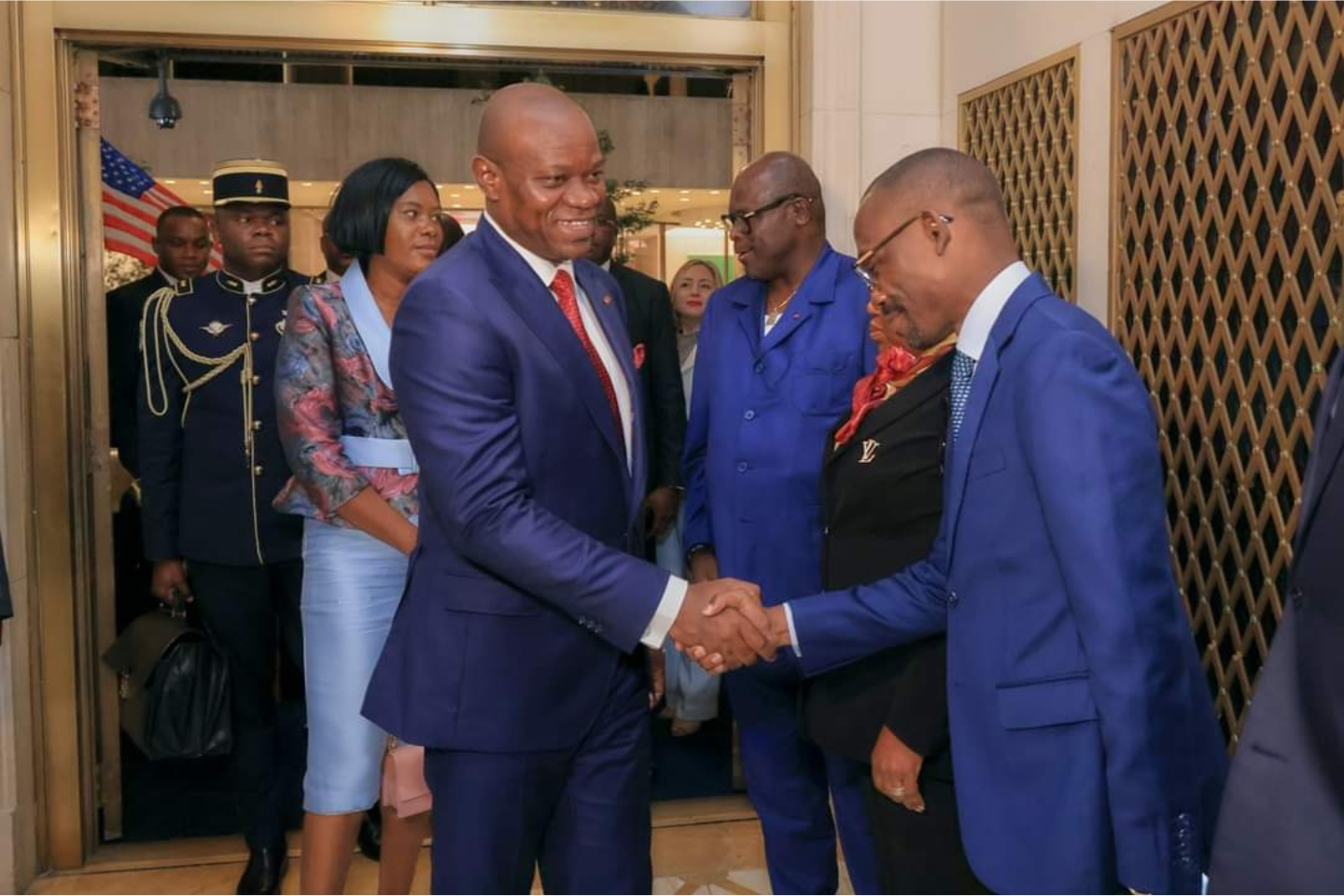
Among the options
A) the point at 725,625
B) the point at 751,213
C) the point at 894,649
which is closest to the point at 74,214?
the point at 751,213

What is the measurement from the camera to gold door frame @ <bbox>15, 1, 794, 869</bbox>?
3488 mm

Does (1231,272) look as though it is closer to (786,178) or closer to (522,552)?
(786,178)

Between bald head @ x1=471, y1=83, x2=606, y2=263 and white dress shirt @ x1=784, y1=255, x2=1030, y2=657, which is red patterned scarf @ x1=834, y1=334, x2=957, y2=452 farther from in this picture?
bald head @ x1=471, y1=83, x2=606, y2=263

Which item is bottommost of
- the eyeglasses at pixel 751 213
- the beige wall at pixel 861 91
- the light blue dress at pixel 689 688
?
the light blue dress at pixel 689 688

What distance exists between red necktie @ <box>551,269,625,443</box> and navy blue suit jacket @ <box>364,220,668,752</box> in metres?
0.04

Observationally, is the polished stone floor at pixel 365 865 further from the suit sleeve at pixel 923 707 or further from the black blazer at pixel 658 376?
the suit sleeve at pixel 923 707

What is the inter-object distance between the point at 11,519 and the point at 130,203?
148cm

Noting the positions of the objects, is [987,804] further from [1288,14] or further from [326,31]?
[326,31]

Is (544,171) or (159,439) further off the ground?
(544,171)

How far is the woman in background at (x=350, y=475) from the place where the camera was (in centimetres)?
259

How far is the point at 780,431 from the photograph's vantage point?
9.36ft

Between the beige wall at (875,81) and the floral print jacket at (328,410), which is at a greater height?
the beige wall at (875,81)

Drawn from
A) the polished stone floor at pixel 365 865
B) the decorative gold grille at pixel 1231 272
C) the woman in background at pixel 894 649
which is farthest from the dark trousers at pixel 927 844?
the polished stone floor at pixel 365 865

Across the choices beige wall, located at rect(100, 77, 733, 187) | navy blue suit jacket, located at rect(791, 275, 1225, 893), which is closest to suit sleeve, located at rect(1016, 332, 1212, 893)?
navy blue suit jacket, located at rect(791, 275, 1225, 893)
